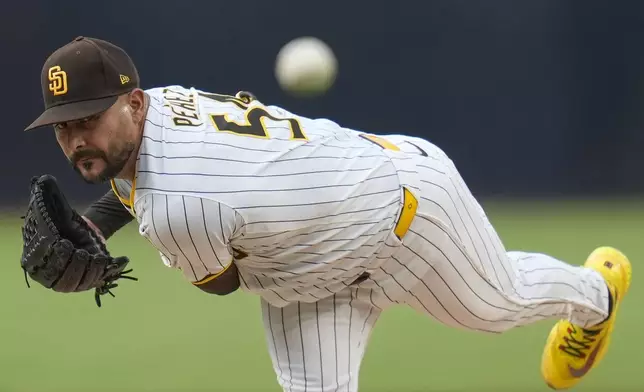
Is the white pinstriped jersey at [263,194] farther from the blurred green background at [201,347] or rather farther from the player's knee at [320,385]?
the blurred green background at [201,347]

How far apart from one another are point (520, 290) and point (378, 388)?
0.87 meters

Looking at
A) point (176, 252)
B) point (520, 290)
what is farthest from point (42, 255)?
point (520, 290)

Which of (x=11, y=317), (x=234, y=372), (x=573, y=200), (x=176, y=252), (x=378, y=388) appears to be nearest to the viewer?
(x=176, y=252)

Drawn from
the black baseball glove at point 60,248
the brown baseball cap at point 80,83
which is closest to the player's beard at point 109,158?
the brown baseball cap at point 80,83

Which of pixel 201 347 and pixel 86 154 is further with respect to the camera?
pixel 201 347

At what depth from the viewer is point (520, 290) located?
2729 millimetres

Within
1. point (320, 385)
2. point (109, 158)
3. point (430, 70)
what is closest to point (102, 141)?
point (109, 158)

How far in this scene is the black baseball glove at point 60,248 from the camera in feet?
7.20

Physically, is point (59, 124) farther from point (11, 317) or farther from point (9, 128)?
point (9, 128)

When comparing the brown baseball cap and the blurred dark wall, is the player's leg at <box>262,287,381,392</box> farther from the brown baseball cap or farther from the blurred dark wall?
the blurred dark wall

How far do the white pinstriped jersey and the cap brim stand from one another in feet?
0.51

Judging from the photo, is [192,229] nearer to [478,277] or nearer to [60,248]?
[60,248]

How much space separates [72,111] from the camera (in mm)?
1970

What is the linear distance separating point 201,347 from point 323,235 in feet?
6.00
